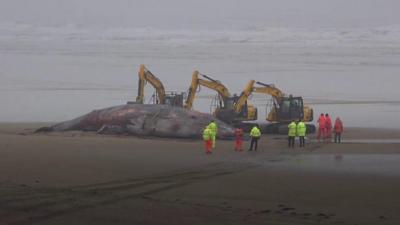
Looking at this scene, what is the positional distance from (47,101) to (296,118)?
22174 millimetres

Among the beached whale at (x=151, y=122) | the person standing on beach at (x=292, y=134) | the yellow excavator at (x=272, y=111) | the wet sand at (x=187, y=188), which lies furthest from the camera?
the yellow excavator at (x=272, y=111)

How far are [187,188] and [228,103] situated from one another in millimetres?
20809

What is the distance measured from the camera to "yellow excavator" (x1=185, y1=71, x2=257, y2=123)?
31.1 m

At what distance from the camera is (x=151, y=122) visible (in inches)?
1021

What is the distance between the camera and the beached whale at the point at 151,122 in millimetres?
25578

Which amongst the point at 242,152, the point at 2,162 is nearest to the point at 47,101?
the point at 242,152

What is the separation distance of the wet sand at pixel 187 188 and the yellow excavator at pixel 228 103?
1312cm

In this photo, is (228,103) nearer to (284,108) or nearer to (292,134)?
(284,108)

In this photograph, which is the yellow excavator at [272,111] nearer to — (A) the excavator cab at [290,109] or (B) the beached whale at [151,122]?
(A) the excavator cab at [290,109]

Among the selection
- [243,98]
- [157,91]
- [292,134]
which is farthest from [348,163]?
[157,91]

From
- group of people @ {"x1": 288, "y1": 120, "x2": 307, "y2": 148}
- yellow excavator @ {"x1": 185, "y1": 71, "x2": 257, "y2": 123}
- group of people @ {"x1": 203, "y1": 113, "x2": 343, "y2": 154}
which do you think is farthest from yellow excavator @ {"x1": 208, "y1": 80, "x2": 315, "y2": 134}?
group of people @ {"x1": 288, "y1": 120, "x2": 307, "y2": 148}

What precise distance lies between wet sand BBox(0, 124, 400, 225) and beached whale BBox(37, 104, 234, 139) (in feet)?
24.8

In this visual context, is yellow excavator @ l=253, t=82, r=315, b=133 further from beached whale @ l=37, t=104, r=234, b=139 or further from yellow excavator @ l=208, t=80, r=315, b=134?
beached whale @ l=37, t=104, r=234, b=139

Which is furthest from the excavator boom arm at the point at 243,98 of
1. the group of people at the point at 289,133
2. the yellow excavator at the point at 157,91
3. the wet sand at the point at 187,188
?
the wet sand at the point at 187,188
